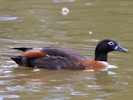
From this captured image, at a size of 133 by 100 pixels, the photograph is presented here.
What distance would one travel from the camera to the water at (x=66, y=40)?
11305 mm

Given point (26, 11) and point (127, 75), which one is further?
point (26, 11)

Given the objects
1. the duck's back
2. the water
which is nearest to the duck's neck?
the water

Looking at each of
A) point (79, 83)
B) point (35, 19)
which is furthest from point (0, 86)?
point (35, 19)

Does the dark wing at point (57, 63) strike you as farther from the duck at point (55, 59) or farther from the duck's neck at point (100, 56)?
the duck's neck at point (100, 56)

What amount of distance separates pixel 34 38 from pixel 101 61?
8.27 ft

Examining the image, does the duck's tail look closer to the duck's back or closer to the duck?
the duck

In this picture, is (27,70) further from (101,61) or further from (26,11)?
(26,11)

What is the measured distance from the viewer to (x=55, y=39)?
50.8ft

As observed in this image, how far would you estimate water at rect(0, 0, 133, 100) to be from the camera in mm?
11305

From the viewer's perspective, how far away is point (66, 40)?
15.4 meters

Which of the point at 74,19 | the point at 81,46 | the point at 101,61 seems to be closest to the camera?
the point at 101,61

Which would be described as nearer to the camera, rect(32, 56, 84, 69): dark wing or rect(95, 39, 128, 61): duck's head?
rect(32, 56, 84, 69): dark wing

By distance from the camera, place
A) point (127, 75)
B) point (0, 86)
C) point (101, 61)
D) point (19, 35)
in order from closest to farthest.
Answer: point (0, 86)
point (127, 75)
point (101, 61)
point (19, 35)

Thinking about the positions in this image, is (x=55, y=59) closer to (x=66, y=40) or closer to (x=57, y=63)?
(x=57, y=63)
